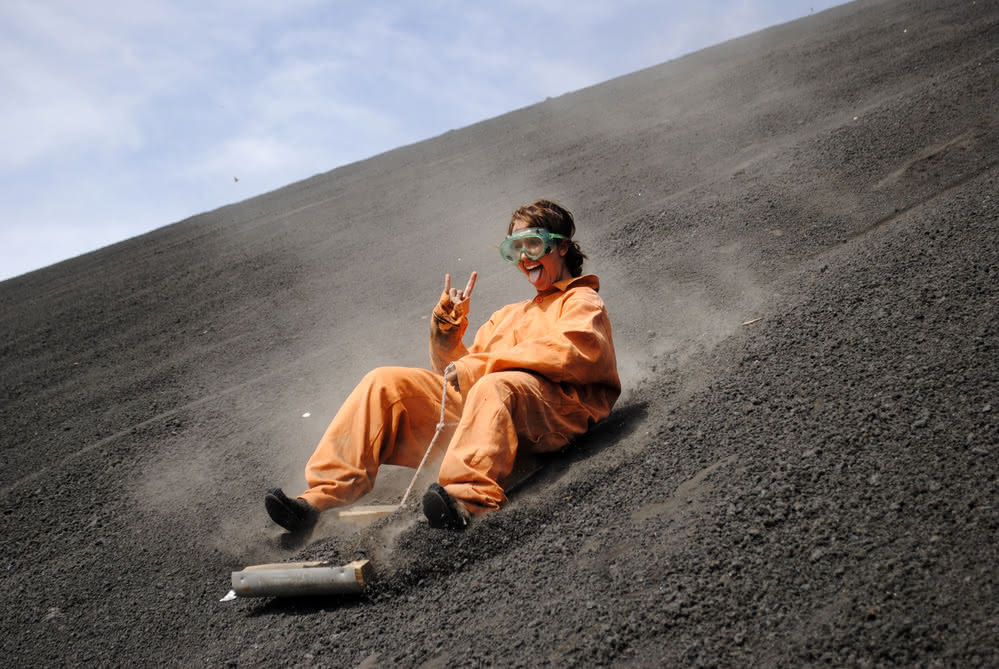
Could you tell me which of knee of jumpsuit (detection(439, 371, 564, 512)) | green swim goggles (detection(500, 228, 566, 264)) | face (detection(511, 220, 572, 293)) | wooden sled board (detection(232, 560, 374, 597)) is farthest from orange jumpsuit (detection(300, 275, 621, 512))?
wooden sled board (detection(232, 560, 374, 597))

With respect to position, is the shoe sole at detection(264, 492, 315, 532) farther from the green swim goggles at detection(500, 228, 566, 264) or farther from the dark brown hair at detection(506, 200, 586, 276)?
the dark brown hair at detection(506, 200, 586, 276)

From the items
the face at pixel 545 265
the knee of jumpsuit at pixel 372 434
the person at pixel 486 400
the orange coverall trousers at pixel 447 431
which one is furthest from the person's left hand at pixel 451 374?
the face at pixel 545 265

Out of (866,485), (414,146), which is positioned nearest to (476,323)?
(866,485)

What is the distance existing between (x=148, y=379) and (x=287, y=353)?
1380 mm

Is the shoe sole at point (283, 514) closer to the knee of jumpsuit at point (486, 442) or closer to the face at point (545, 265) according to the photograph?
the knee of jumpsuit at point (486, 442)

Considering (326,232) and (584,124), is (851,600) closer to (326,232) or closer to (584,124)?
(326,232)

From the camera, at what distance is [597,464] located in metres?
3.40

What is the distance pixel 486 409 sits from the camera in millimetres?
3129

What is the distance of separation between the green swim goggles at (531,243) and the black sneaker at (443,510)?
145 cm

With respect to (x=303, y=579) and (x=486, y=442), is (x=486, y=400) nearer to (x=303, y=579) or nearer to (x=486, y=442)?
(x=486, y=442)

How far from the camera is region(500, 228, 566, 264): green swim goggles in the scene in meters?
3.87

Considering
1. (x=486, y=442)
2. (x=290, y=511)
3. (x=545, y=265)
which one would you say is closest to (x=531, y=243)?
(x=545, y=265)

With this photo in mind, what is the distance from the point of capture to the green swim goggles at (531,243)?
387cm

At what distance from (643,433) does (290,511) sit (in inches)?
67.6
